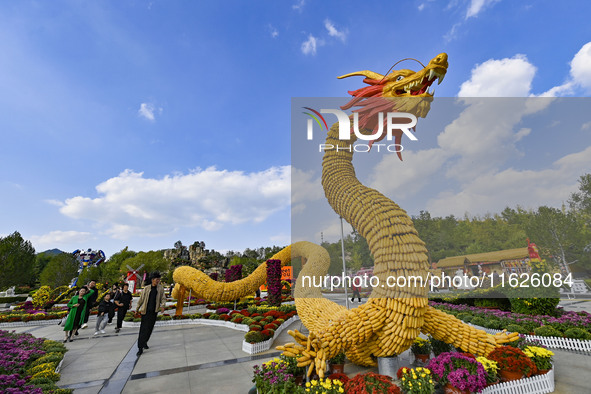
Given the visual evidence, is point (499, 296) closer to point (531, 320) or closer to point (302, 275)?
point (531, 320)

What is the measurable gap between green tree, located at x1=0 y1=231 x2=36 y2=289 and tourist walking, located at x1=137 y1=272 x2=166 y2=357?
29.8 meters

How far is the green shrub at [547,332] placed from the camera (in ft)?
19.0

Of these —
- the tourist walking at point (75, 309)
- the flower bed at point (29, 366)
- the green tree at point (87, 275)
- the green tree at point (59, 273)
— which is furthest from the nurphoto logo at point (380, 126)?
the green tree at point (59, 273)

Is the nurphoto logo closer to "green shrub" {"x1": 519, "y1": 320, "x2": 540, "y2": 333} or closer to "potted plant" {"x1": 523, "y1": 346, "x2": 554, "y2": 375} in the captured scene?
"potted plant" {"x1": 523, "y1": 346, "x2": 554, "y2": 375}

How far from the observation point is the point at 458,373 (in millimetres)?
3277

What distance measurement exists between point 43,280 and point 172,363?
1440 inches

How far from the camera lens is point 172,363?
5.15 m

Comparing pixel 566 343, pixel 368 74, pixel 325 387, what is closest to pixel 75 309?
pixel 325 387

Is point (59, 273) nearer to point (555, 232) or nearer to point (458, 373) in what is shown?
point (458, 373)

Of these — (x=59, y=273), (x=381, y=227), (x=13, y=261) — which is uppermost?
(x=13, y=261)

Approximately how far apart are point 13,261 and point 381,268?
35456 millimetres

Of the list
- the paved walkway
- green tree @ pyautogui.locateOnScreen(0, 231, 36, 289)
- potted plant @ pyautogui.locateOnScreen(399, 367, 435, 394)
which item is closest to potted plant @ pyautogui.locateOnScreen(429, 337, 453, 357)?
the paved walkway

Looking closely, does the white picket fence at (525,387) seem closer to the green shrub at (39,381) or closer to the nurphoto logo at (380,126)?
the nurphoto logo at (380,126)

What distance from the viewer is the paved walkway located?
3969mm
